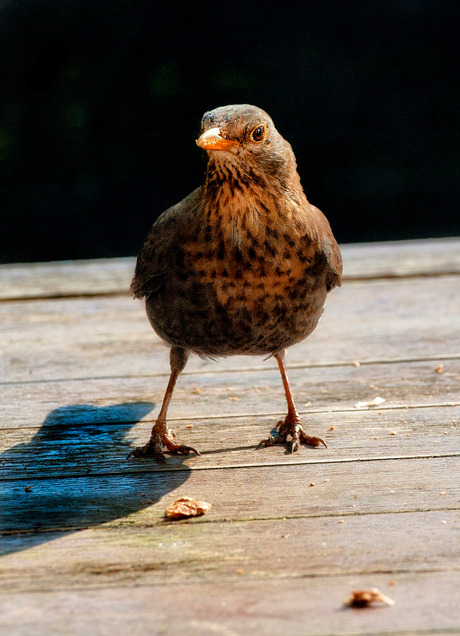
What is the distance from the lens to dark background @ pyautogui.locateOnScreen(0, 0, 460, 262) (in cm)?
799

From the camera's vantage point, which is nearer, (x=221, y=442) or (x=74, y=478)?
(x=74, y=478)

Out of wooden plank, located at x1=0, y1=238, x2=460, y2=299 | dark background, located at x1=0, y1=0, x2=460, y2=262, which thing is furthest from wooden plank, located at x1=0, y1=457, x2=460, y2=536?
dark background, located at x1=0, y1=0, x2=460, y2=262

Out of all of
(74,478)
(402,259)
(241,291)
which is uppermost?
(241,291)

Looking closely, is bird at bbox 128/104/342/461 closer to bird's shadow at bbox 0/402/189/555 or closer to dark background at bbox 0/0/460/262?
bird's shadow at bbox 0/402/189/555

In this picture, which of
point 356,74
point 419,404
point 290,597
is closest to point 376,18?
point 356,74

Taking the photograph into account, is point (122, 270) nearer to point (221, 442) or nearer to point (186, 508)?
point (221, 442)

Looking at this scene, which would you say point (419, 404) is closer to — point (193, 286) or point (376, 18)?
point (193, 286)

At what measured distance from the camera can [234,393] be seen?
13.0 ft

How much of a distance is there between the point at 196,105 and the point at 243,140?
196 inches

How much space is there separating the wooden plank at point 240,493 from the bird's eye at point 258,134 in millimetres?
1153

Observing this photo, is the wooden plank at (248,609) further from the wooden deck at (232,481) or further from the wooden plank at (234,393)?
the wooden plank at (234,393)

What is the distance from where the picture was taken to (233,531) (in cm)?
266

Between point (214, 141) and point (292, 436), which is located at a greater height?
point (214, 141)

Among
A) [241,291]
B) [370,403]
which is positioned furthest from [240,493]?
[370,403]
